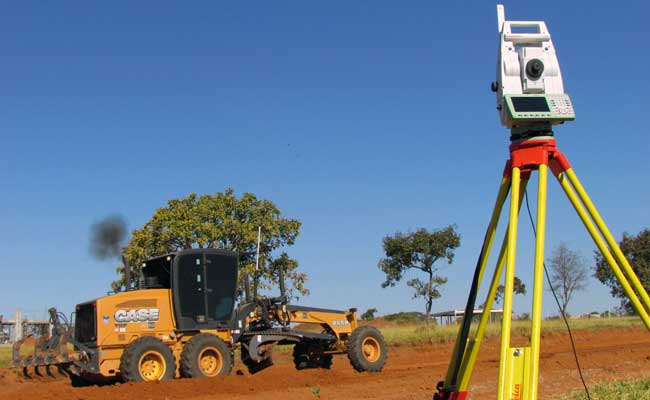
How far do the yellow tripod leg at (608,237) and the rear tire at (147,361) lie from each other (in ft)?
32.1

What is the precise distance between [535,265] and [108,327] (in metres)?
10.6

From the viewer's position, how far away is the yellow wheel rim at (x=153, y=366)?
12758mm

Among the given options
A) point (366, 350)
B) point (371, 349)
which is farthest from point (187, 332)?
point (371, 349)

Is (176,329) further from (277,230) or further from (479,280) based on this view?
(277,230)

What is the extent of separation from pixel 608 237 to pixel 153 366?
10.2 meters

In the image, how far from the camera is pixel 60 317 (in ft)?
44.1

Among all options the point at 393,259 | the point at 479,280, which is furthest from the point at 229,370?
the point at 393,259

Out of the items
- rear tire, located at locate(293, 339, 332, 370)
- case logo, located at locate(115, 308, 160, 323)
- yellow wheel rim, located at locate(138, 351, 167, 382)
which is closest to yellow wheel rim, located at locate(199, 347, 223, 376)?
yellow wheel rim, located at locate(138, 351, 167, 382)

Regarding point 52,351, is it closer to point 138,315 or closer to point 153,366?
point 138,315

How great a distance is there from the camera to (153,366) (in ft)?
42.4

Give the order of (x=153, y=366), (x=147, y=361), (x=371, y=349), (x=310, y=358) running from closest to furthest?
(x=147, y=361)
(x=153, y=366)
(x=371, y=349)
(x=310, y=358)

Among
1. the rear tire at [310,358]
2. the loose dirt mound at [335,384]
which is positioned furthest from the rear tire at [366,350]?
the rear tire at [310,358]

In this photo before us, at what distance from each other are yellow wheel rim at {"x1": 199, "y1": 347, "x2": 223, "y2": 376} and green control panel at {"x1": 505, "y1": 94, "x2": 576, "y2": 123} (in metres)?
10.2

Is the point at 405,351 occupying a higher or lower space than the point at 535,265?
lower
